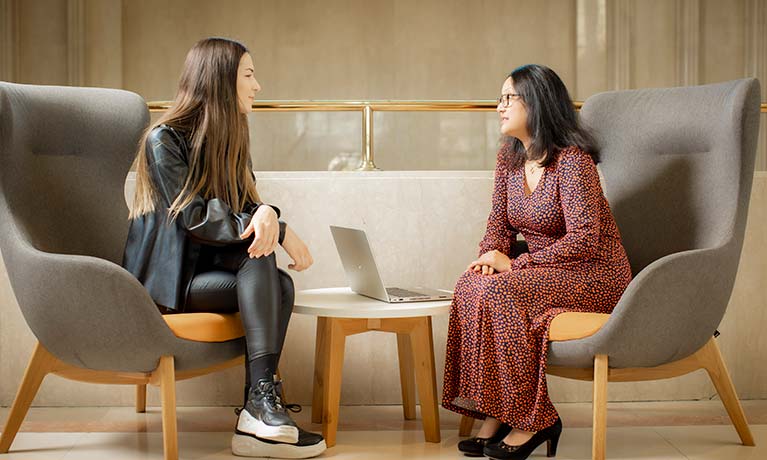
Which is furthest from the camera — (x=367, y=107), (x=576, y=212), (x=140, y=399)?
(x=367, y=107)

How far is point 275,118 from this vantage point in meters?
7.98

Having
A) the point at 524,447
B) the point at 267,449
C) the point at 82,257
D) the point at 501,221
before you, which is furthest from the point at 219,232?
the point at 524,447

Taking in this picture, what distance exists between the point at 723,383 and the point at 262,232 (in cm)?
154

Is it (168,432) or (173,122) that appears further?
(173,122)

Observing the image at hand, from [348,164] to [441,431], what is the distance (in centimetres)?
488

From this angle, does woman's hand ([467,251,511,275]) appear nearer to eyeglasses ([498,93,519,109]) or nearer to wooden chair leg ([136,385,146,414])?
eyeglasses ([498,93,519,109])

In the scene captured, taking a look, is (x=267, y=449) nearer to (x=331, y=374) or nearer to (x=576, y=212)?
(x=331, y=374)

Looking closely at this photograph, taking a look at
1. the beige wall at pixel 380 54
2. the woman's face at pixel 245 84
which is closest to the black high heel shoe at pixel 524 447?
the woman's face at pixel 245 84

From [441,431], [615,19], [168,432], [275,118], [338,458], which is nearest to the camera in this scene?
[168,432]

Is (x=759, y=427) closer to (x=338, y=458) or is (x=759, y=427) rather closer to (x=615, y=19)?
(x=338, y=458)

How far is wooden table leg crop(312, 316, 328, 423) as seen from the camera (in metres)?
3.23

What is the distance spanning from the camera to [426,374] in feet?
10.1

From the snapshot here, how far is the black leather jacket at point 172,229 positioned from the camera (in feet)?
9.43

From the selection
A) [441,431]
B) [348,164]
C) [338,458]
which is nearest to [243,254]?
[338,458]
